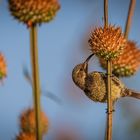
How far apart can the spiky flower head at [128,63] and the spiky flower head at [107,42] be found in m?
0.94

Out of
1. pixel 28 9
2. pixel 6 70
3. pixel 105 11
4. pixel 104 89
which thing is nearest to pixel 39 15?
pixel 28 9

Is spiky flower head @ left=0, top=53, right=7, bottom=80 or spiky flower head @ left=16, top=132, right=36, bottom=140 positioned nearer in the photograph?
spiky flower head @ left=16, top=132, right=36, bottom=140

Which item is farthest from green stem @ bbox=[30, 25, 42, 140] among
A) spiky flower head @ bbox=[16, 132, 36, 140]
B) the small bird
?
the small bird

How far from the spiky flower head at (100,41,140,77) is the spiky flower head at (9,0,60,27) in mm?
676

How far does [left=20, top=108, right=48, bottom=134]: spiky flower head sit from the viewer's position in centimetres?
262

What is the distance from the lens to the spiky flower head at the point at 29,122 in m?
2.62

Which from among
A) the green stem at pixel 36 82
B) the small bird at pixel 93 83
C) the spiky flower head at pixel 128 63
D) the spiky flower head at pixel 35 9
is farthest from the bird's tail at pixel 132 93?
the green stem at pixel 36 82

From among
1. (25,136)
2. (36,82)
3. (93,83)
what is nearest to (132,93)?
(93,83)

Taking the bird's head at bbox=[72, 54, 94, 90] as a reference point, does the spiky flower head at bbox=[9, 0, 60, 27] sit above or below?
above

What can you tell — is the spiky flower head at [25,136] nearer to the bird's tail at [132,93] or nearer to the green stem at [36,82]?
the green stem at [36,82]

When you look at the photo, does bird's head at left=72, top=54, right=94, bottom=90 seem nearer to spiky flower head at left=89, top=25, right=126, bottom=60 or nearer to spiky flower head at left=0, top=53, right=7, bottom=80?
spiky flower head at left=0, top=53, right=7, bottom=80

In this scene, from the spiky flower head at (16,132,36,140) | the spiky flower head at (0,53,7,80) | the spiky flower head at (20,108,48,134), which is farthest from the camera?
the spiky flower head at (20,108,48,134)

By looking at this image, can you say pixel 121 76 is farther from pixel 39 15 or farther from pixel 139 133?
pixel 39 15

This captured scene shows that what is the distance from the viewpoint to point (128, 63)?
3.20 meters
